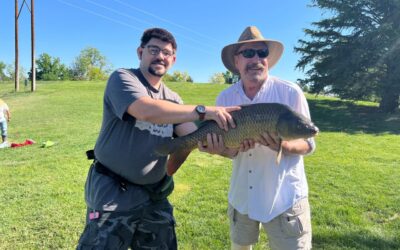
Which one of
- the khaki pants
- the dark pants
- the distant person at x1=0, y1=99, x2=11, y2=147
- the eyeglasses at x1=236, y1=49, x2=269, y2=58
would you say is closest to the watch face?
the eyeglasses at x1=236, y1=49, x2=269, y2=58

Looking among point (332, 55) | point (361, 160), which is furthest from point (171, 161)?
point (332, 55)

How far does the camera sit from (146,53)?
3279 millimetres

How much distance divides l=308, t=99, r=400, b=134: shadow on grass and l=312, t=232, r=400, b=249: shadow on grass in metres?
11.9

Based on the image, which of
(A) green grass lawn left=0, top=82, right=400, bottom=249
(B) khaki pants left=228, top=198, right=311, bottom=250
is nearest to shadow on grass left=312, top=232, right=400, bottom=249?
(A) green grass lawn left=0, top=82, right=400, bottom=249

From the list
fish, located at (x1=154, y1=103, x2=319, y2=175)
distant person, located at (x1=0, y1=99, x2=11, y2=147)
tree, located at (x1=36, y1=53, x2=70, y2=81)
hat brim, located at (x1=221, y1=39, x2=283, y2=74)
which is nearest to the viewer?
fish, located at (x1=154, y1=103, x2=319, y2=175)

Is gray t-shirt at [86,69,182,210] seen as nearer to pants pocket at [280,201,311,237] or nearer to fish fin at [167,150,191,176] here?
fish fin at [167,150,191,176]

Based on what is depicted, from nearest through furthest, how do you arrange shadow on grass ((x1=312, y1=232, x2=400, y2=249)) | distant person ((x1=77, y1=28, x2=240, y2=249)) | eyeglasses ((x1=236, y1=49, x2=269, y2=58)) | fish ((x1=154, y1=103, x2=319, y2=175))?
distant person ((x1=77, y1=28, x2=240, y2=249)) < fish ((x1=154, y1=103, x2=319, y2=175)) < eyeglasses ((x1=236, y1=49, x2=269, y2=58)) < shadow on grass ((x1=312, y1=232, x2=400, y2=249))

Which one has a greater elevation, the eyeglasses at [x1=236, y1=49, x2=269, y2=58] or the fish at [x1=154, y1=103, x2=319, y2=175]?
the eyeglasses at [x1=236, y1=49, x2=269, y2=58]

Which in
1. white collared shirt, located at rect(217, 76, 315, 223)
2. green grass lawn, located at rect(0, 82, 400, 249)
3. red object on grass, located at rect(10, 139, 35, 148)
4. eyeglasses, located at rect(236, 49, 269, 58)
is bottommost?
red object on grass, located at rect(10, 139, 35, 148)

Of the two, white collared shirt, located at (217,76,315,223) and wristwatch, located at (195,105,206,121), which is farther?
white collared shirt, located at (217,76,315,223)

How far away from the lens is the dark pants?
300cm

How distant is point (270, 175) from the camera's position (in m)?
3.23

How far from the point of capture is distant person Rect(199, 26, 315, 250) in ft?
10.5

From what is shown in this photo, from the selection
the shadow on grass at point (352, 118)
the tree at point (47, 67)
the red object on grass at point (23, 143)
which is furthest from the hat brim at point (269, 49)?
the tree at point (47, 67)
